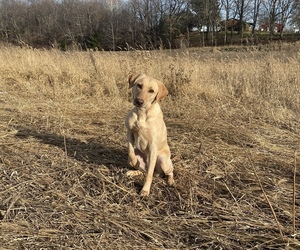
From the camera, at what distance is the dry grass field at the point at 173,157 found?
5.93ft

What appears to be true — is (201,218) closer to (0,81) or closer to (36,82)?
(36,82)

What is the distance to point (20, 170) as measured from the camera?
253 cm

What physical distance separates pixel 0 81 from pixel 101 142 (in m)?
4.11

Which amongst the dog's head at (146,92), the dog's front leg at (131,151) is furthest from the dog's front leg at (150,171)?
the dog's head at (146,92)

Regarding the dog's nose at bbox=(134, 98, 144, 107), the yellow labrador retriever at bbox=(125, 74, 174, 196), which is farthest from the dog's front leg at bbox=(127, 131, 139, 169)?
the dog's nose at bbox=(134, 98, 144, 107)

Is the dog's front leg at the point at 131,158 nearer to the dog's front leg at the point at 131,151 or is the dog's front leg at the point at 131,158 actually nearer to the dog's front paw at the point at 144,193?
the dog's front leg at the point at 131,151

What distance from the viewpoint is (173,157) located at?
9.71 ft

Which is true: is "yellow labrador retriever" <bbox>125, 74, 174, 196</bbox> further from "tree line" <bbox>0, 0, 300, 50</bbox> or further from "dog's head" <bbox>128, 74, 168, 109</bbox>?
"tree line" <bbox>0, 0, 300, 50</bbox>

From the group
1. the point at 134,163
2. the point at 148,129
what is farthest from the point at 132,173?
the point at 148,129

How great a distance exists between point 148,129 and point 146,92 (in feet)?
1.02

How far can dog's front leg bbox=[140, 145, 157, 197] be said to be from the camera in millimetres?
2289

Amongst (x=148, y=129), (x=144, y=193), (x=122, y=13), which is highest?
(x=122, y=13)

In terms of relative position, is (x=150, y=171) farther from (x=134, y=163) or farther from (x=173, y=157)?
(x=173, y=157)

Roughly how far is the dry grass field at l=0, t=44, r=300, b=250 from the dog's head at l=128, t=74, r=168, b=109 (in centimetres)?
70
